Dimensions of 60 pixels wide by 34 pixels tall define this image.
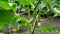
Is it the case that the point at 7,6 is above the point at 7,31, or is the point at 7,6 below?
above

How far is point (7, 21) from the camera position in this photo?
0.62m

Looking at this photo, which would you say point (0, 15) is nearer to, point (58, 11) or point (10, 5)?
point (10, 5)

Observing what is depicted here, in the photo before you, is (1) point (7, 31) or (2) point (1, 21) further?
(1) point (7, 31)

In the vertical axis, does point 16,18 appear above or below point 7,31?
above

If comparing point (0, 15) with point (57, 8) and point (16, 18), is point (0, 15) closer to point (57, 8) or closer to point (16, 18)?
point (16, 18)

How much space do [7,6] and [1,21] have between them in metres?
0.10

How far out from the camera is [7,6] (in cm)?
53

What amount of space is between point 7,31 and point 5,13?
95cm

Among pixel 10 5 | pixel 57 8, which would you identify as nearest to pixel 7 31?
pixel 57 8

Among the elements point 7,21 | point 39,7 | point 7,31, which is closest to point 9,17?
point 7,21

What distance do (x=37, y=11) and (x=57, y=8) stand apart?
115 mm

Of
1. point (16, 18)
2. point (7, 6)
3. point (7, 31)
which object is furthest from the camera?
point (7, 31)

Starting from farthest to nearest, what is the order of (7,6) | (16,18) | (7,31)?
(7,31), (16,18), (7,6)

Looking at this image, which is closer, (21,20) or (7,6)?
(7,6)
